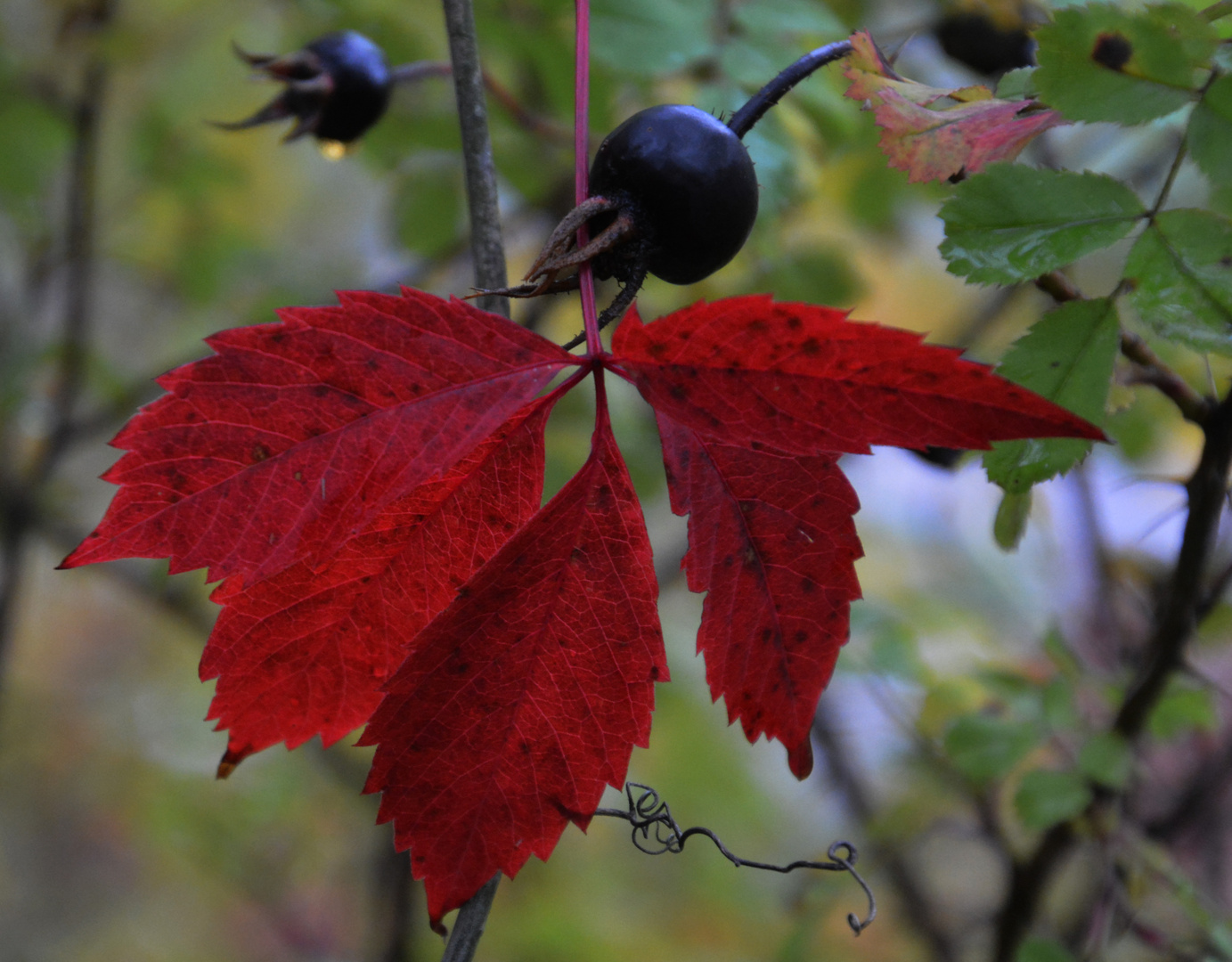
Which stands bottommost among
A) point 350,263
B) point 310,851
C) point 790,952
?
point 310,851

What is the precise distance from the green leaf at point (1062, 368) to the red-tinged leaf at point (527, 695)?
19cm

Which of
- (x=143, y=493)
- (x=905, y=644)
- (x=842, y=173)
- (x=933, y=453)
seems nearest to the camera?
(x=143, y=493)

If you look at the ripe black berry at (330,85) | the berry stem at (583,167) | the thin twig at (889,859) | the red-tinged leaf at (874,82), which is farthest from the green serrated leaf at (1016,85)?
the thin twig at (889,859)

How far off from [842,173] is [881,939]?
56.5 inches

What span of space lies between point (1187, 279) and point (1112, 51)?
112 mm

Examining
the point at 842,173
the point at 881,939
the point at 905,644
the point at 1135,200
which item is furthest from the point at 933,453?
the point at 881,939

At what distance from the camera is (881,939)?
1.86 m

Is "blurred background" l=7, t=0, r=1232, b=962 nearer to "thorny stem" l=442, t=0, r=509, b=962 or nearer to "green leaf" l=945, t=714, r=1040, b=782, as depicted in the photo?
"green leaf" l=945, t=714, r=1040, b=782

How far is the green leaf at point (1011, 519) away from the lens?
1.78 feet

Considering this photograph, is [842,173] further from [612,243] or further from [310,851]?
[310,851]

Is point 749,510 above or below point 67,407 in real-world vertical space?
above

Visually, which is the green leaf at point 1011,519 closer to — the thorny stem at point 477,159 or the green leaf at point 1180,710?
the thorny stem at point 477,159

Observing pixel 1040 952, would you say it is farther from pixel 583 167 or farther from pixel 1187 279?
pixel 583 167

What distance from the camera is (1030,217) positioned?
1.56 ft
